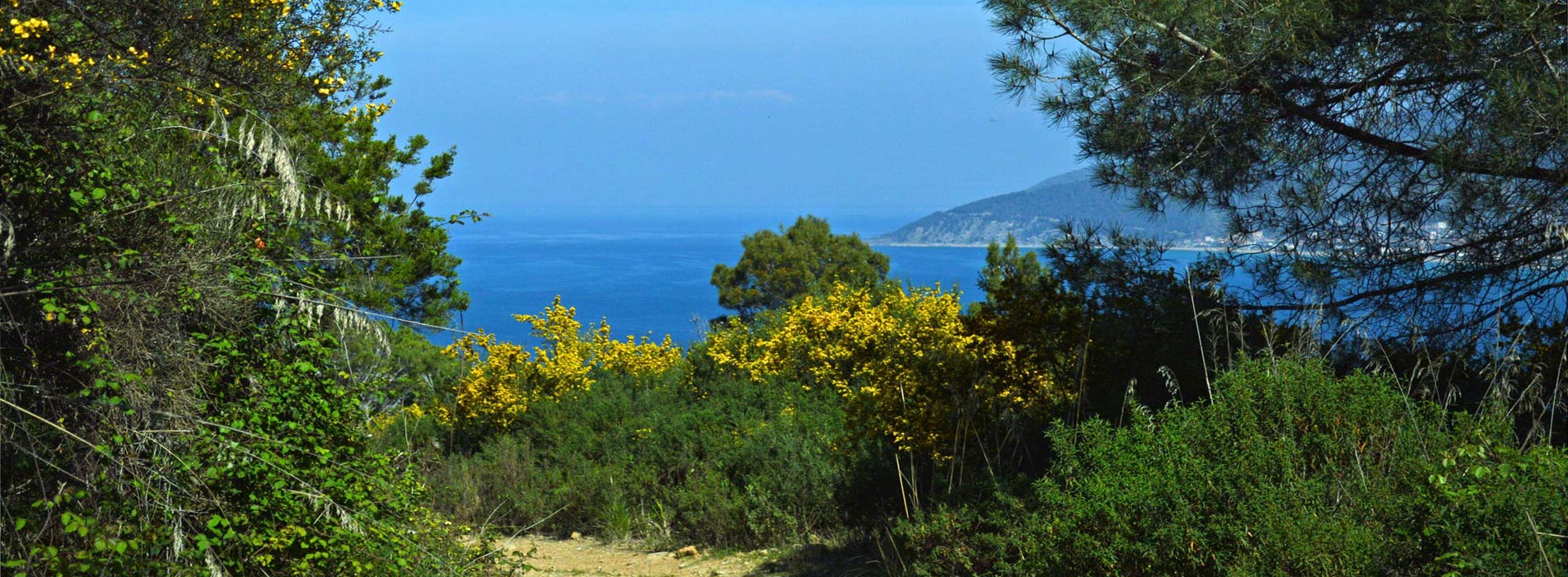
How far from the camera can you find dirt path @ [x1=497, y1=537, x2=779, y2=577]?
759 centimetres

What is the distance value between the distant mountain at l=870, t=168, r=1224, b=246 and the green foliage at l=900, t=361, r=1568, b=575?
160 centimetres

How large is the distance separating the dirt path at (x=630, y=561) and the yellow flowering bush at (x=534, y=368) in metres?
2.44

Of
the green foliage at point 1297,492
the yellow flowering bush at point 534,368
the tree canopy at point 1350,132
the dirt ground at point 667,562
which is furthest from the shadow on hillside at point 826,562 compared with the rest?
the yellow flowering bush at point 534,368

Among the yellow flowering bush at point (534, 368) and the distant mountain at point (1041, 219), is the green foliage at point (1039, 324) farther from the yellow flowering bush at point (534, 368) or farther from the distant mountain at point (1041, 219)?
the yellow flowering bush at point (534, 368)

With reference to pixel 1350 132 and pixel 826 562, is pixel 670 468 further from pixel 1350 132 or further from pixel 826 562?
pixel 1350 132

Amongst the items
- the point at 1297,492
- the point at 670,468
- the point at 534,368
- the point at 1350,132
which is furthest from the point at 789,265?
the point at 1297,492

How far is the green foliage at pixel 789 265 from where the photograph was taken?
34.1 meters

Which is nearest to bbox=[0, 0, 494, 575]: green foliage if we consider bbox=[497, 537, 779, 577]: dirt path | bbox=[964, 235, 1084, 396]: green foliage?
bbox=[497, 537, 779, 577]: dirt path

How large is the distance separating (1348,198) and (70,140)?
17.8 feet

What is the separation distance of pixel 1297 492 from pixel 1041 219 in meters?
70.2

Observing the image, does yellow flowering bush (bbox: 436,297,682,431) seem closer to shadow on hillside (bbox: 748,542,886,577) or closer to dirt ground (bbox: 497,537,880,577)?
dirt ground (bbox: 497,537,880,577)

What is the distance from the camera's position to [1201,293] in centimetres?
588

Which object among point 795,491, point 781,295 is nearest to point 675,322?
point 781,295

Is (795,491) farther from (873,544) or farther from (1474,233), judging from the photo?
(1474,233)
